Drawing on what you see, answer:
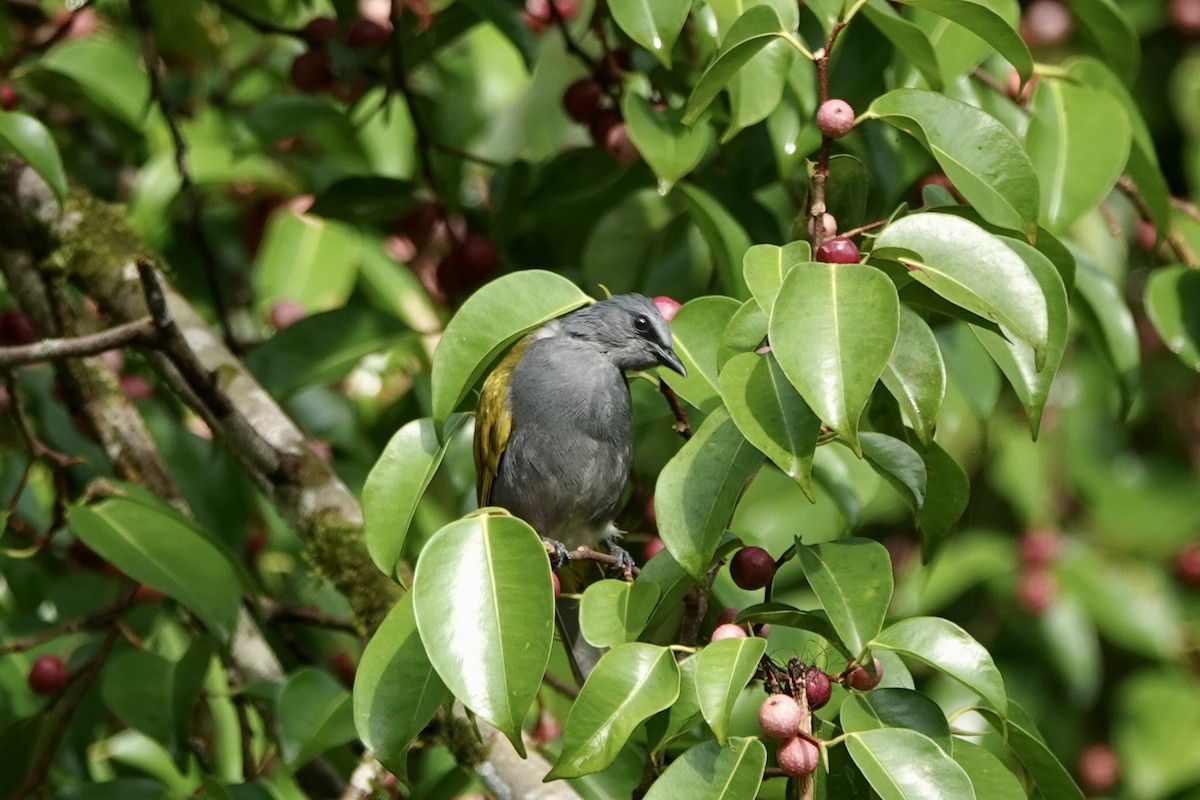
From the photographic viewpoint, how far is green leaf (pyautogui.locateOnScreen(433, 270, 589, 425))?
205cm

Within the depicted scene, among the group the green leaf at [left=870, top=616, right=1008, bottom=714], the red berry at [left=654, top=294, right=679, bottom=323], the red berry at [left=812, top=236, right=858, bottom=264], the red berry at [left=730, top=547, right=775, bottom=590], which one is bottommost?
the red berry at [left=730, top=547, right=775, bottom=590]

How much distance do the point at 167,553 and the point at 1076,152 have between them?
1829 millimetres

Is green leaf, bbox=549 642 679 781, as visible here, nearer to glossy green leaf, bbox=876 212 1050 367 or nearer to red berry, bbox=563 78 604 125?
glossy green leaf, bbox=876 212 1050 367

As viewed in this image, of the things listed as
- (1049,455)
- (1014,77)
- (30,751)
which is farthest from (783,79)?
(1049,455)

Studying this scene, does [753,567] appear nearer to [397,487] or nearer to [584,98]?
[397,487]

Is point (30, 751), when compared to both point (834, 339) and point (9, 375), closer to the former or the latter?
point (9, 375)

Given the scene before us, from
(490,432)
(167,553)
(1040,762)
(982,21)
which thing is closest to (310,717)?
(167,553)

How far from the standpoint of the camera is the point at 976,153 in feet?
6.88

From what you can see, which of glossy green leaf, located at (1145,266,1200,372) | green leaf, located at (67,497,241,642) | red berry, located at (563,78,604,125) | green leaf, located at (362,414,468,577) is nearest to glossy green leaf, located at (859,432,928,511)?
green leaf, located at (362,414,468,577)

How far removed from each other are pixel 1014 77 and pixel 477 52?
67.2 inches

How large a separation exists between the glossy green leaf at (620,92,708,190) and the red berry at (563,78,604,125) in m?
0.65

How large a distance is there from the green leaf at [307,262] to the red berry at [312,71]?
63cm

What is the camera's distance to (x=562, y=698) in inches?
128

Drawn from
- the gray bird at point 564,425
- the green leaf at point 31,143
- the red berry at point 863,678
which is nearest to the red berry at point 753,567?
the red berry at point 863,678
